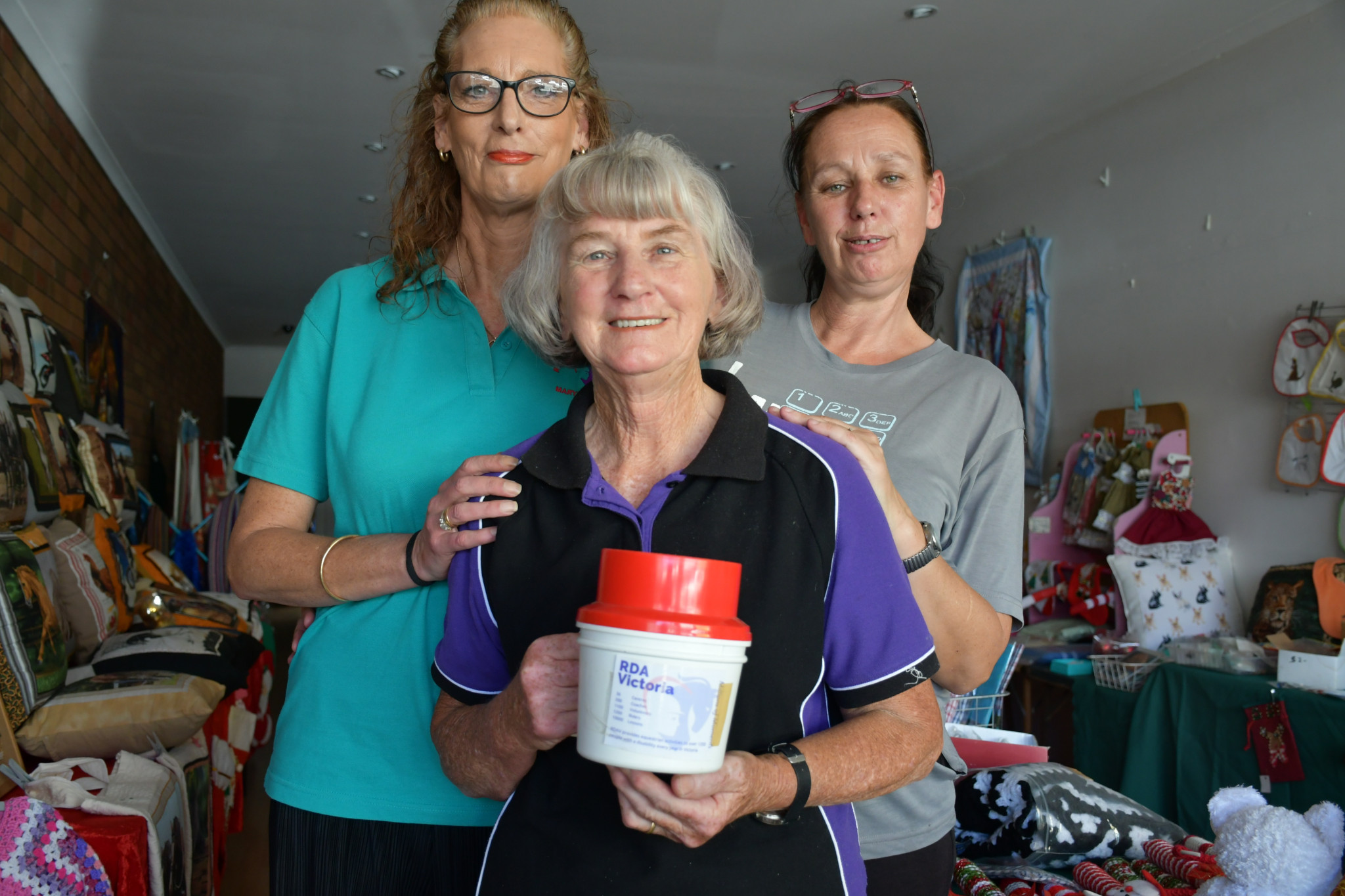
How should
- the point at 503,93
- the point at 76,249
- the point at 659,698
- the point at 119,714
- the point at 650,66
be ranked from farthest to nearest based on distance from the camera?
the point at 76,249
the point at 650,66
the point at 119,714
the point at 503,93
the point at 659,698

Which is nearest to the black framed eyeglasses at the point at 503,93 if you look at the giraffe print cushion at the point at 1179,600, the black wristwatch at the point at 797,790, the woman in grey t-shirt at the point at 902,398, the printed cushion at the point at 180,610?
the woman in grey t-shirt at the point at 902,398

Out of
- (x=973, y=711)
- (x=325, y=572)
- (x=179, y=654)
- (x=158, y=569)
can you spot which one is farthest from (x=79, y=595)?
(x=973, y=711)

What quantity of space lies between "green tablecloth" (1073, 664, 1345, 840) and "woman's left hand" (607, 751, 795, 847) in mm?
2724

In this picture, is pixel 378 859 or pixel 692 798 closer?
pixel 692 798

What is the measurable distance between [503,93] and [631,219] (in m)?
0.37

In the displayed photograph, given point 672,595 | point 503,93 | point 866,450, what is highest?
point 503,93

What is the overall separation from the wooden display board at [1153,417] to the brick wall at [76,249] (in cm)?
480

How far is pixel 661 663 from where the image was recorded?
2.41 feet

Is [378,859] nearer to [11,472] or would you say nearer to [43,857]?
[43,857]

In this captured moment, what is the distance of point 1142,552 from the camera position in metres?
4.09

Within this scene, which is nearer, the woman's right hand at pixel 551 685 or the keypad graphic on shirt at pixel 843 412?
the woman's right hand at pixel 551 685

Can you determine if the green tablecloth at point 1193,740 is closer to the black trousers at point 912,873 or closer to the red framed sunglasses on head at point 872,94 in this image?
the black trousers at point 912,873

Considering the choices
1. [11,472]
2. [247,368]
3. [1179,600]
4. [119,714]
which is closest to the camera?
[119,714]

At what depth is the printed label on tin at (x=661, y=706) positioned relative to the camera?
733mm
